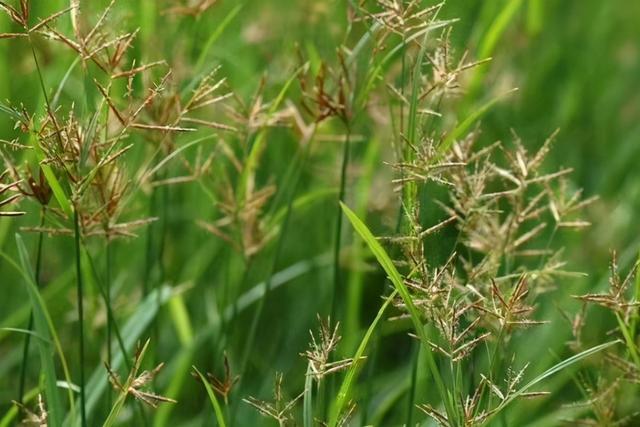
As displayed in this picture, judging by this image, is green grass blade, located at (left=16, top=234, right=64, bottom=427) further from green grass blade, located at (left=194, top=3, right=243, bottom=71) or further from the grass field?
green grass blade, located at (left=194, top=3, right=243, bottom=71)

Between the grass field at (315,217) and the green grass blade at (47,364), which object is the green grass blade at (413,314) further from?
the green grass blade at (47,364)

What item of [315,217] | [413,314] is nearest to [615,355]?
[413,314]

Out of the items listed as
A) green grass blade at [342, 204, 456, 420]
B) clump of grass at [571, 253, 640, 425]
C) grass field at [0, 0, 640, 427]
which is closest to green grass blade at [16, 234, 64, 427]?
grass field at [0, 0, 640, 427]

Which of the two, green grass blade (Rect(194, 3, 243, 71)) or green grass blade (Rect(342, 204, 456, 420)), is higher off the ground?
green grass blade (Rect(194, 3, 243, 71))

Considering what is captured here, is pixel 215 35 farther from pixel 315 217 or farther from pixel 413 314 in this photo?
pixel 315 217

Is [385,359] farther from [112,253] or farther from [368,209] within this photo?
[112,253]

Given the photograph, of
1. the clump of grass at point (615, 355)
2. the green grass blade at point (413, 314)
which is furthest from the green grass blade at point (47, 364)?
the clump of grass at point (615, 355)

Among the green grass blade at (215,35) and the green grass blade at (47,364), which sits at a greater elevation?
the green grass blade at (215,35)

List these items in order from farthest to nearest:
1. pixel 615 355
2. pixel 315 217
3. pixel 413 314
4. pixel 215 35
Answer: pixel 315 217 < pixel 215 35 < pixel 615 355 < pixel 413 314
